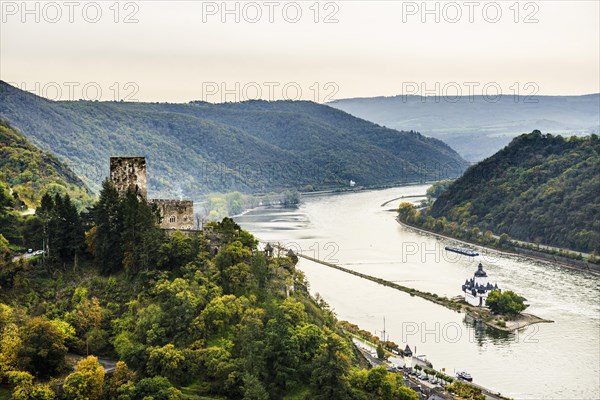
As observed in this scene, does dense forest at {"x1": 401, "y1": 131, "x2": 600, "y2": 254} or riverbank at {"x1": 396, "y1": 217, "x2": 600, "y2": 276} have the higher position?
dense forest at {"x1": 401, "y1": 131, "x2": 600, "y2": 254}

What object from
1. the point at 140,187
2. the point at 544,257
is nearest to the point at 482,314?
the point at 140,187

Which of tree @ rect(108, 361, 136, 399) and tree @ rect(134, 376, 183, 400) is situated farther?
tree @ rect(108, 361, 136, 399)

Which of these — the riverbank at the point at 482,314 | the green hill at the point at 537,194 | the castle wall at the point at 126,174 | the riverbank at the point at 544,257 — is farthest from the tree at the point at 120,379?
the green hill at the point at 537,194

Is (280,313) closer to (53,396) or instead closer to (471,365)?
(53,396)

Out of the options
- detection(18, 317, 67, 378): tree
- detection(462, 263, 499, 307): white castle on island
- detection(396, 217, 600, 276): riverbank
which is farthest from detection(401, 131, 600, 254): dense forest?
detection(18, 317, 67, 378): tree

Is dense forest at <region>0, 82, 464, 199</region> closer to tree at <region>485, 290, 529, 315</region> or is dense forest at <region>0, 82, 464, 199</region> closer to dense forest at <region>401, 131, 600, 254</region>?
dense forest at <region>401, 131, 600, 254</region>
